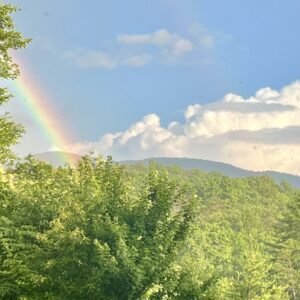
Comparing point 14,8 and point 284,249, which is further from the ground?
point 14,8

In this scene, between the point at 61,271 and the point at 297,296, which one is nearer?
the point at 61,271

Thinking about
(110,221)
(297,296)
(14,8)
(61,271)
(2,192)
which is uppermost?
(14,8)

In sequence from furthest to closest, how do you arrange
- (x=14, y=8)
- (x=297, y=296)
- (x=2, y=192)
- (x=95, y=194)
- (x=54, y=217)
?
(x=297, y=296) → (x=14, y=8) → (x=2, y=192) → (x=54, y=217) → (x=95, y=194)

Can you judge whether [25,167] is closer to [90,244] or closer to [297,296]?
[90,244]

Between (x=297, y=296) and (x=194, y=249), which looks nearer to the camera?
(x=297, y=296)

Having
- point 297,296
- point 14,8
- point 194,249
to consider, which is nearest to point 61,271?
point 14,8

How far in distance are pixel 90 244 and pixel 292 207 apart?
9210 centimetres

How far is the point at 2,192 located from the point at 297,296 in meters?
76.2

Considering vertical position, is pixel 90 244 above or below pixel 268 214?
below

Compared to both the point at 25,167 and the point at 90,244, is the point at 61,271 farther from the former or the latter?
the point at 25,167

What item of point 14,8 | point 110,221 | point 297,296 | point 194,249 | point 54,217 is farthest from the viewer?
point 194,249

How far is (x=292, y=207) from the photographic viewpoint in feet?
328

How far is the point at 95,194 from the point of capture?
1295cm

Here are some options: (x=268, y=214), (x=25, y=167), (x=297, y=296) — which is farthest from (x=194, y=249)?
(x=25, y=167)
